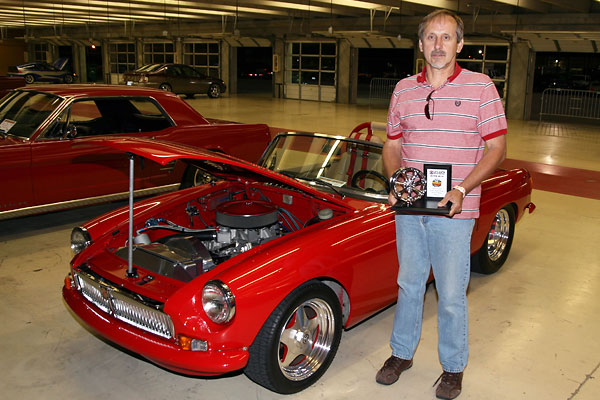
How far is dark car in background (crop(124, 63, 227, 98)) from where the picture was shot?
2203cm

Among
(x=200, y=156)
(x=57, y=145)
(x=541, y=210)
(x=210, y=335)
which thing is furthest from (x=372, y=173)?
(x=541, y=210)

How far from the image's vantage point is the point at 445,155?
2760 millimetres

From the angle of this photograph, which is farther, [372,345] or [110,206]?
[110,206]

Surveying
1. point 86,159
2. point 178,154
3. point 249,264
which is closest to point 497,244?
point 249,264

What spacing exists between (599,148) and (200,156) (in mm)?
11829

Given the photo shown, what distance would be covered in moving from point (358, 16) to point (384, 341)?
65.4 ft

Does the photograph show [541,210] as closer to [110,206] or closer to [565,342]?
[565,342]

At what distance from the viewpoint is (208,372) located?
A: 8.96 ft

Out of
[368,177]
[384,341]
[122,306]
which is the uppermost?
[368,177]

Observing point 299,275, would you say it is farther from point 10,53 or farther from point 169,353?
point 10,53

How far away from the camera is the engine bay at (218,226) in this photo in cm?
329

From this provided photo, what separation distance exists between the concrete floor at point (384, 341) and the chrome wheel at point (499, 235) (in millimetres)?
198

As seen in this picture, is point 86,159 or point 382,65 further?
point 382,65

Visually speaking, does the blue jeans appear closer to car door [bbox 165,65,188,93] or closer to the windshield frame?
the windshield frame
